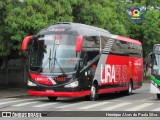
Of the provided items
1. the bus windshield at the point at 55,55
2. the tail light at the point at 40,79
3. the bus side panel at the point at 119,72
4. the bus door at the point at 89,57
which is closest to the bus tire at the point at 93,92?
the bus door at the point at 89,57

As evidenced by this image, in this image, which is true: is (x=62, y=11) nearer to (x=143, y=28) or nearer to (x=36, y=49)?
(x=36, y=49)

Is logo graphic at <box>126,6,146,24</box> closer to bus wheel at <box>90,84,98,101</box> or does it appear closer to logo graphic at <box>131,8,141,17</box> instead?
logo graphic at <box>131,8,141,17</box>

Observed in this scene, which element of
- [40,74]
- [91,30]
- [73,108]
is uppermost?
[91,30]

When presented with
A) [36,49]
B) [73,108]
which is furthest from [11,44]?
[73,108]

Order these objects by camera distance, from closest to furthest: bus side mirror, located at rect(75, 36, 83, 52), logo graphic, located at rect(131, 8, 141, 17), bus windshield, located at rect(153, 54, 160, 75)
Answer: bus side mirror, located at rect(75, 36, 83, 52), bus windshield, located at rect(153, 54, 160, 75), logo graphic, located at rect(131, 8, 141, 17)

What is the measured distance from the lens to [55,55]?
1888cm

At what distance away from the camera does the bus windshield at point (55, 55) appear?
1877 cm

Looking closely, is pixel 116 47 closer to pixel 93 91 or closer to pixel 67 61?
pixel 93 91

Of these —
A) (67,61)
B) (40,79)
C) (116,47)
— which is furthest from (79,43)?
(116,47)

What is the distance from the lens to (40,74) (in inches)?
745

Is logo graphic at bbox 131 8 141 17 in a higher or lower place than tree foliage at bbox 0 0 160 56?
higher

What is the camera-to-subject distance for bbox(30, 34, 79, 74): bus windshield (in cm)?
1877

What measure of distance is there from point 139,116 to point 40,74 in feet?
20.9

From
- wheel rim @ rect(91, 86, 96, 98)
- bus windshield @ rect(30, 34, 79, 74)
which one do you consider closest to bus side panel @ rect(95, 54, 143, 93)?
wheel rim @ rect(91, 86, 96, 98)
